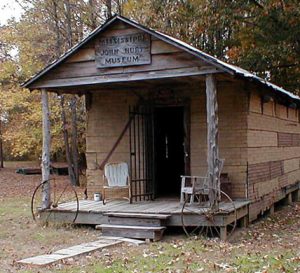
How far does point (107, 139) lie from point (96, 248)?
4.25m

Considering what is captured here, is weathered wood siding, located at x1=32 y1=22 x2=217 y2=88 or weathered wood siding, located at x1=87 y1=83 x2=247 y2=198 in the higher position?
weathered wood siding, located at x1=32 y1=22 x2=217 y2=88

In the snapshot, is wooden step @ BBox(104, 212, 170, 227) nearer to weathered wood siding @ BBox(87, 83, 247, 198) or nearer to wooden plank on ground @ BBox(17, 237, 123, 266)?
wooden plank on ground @ BBox(17, 237, 123, 266)

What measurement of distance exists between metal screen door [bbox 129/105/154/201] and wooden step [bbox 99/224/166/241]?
225cm

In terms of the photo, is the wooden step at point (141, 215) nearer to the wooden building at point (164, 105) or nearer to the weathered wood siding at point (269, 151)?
the wooden building at point (164, 105)

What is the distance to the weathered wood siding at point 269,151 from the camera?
35.7 feet

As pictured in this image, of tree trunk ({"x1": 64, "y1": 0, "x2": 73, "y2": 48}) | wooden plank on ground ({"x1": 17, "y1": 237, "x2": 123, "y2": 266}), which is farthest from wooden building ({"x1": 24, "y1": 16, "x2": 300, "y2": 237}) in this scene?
tree trunk ({"x1": 64, "y1": 0, "x2": 73, "y2": 48})

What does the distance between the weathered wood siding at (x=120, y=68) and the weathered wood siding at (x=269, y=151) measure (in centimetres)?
232

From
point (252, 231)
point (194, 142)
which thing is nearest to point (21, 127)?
point (194, 142)

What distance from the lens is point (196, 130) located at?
10938 mm

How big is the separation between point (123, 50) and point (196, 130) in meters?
2.50

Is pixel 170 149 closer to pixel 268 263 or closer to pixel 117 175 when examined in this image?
pixel 117 175

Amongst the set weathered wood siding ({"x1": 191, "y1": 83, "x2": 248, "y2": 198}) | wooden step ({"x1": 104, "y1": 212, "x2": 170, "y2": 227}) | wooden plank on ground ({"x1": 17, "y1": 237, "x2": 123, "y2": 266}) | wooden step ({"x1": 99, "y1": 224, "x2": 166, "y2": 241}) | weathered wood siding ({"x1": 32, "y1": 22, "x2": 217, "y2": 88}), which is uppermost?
weathered wood siding ({"x1": 32, "y1": 22, "x2": 217, "y2": 88})

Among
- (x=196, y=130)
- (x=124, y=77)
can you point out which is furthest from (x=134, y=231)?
(x=196, y=130)

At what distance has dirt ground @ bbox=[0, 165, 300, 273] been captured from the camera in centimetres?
669
